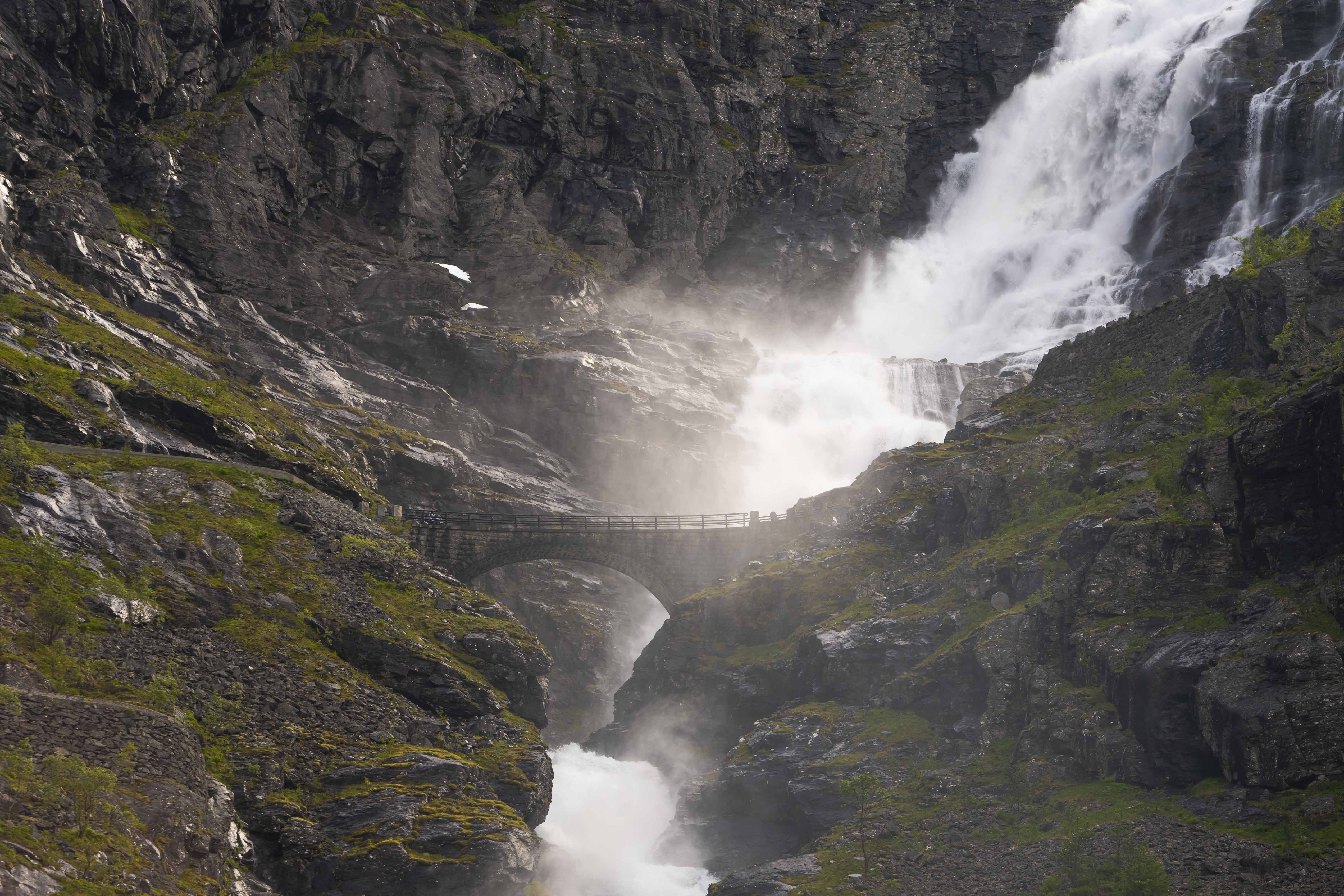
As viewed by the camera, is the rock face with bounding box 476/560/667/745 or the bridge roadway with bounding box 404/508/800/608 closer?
the bridge roadway with bounding box 404/508/800/608

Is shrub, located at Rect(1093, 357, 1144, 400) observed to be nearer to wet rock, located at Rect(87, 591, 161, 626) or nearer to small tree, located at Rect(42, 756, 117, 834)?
wet rock, located at Rect(87, 591, 161, 626)

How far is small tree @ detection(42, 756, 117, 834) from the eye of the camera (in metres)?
26.6

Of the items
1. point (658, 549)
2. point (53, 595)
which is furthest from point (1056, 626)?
point (53, 595)

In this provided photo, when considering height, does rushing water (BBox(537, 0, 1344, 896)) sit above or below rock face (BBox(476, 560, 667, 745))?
above

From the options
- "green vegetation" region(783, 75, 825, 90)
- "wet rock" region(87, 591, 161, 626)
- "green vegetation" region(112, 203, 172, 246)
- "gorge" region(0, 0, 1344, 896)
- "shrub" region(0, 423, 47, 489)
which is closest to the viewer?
"gorge" region(0, 0, 1344, 896)

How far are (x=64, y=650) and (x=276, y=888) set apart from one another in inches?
427

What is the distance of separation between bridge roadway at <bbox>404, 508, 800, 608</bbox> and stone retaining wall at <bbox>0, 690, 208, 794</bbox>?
47.8m

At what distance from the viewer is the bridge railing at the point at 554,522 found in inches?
3223

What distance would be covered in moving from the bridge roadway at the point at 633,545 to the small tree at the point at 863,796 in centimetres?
3008

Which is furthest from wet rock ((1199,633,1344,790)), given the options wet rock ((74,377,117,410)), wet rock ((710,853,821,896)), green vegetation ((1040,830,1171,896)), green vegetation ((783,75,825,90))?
green vegetation ((783,75,825,90))

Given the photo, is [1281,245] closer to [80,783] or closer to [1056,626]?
[1056,626]

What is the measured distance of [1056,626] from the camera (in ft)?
174

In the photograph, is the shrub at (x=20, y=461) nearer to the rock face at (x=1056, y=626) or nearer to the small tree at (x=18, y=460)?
the small tree at (x=18, y=460)

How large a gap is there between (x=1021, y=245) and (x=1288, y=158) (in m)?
37.6
